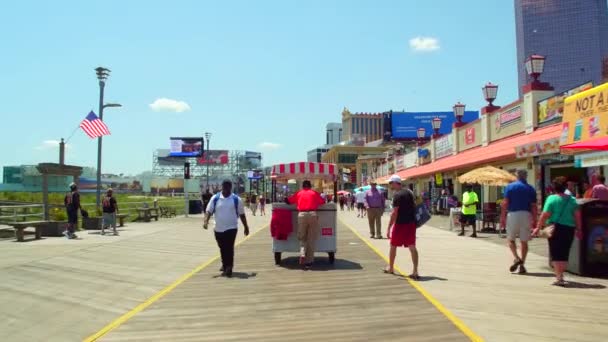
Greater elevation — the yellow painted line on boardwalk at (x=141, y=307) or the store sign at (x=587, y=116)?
the store sign at (x=587, y=116)

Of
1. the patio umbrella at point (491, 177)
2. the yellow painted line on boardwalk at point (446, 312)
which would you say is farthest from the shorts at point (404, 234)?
the patio umbrella at point (491, 177)

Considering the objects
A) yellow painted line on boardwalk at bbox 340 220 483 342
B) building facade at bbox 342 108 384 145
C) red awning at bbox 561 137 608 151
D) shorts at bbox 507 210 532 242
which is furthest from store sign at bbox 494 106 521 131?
building facade at bbox 342 108 384 145

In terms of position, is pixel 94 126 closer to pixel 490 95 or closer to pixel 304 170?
pixel 304 170

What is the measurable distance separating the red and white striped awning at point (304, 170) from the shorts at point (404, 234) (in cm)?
407

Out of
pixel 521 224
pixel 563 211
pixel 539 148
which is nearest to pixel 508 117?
pixel 539 148

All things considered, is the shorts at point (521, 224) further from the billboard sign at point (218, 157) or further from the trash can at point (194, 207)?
the billboard sign at point (218, 157)

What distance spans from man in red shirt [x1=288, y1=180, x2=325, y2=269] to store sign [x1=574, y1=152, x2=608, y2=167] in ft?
17.7

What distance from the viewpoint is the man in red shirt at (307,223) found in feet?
33.7

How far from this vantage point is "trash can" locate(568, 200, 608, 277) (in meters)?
8.78

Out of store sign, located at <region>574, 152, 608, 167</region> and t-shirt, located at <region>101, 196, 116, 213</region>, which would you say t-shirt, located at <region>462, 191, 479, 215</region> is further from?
t-shirt, located at <region>101, 196, 116, 213</region>

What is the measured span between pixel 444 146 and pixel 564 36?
1281cm

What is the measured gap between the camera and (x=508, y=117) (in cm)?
2286

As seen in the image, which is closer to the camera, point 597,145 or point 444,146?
point 597,145

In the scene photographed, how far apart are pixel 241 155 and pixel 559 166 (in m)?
115
